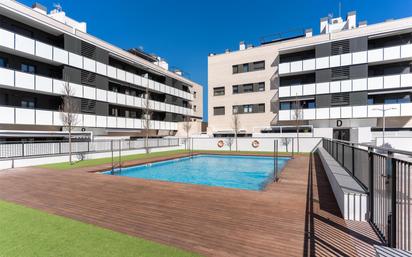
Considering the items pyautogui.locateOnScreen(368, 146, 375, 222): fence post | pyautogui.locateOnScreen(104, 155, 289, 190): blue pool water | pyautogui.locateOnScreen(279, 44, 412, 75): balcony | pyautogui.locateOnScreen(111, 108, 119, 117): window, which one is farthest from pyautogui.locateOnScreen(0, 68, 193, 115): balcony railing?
pyautogui.locateOnScreen(368, 146, 375, 222): fence post

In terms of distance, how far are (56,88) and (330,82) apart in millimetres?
29259

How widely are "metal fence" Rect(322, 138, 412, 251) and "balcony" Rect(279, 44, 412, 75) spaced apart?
24194 millimetres

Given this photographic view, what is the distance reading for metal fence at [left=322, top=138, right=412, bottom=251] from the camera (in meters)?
3.03

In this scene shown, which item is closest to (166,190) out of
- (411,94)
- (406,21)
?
(411,94)

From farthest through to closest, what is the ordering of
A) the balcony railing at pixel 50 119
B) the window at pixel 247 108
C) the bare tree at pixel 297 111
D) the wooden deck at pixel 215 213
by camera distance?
the window at pixel 247 108 < the bare tree at pixel 297 111 < the balcony railing at pixel 50 119 < the wooden deck at pixel 215 213

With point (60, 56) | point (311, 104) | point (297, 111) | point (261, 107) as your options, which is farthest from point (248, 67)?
point (60, 56)

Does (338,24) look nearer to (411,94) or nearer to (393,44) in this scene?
(393,44)

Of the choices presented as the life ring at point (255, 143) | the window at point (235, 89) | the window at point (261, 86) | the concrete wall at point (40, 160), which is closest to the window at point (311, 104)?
the window at point (261, 86)

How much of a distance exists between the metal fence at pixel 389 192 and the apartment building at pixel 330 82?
19.5 metres

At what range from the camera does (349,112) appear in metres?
23.6

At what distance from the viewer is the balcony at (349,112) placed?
21547 mm

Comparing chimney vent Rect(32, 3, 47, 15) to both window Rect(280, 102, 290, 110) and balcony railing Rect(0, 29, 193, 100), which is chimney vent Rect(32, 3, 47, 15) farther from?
window Rect(280, 102, 290, 110)

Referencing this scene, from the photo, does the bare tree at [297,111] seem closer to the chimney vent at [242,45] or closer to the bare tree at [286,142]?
the bare tree at [286,142]

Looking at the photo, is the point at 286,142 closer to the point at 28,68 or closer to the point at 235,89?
the point at 235,89
